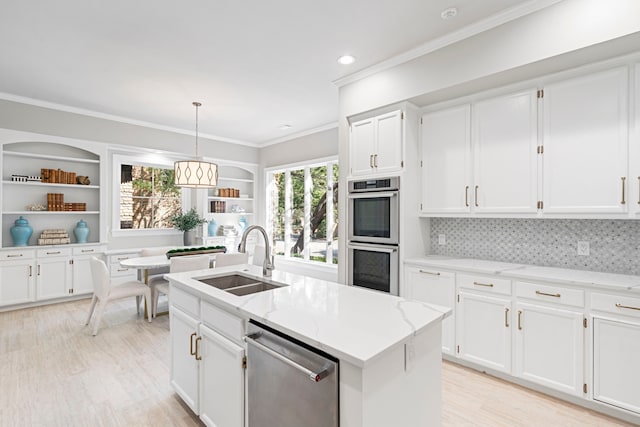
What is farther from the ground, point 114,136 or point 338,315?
point 114,136

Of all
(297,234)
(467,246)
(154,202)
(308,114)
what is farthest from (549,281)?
(154,202)

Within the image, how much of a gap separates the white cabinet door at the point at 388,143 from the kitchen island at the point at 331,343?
5.19ft

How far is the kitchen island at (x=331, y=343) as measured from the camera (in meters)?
1.15

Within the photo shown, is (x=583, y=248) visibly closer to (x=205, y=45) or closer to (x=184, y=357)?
(x=184, y=357)

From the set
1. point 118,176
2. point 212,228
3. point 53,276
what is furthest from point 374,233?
point 53,276

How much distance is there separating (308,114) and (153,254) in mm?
3132

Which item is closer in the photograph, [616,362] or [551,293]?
[616,362]

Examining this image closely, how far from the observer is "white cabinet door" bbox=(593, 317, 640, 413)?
6.57 ft

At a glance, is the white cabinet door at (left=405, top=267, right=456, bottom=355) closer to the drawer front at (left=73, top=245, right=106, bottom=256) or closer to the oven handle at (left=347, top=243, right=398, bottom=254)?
the oven handle at (left=347, top=243, right=398, bottom=254)

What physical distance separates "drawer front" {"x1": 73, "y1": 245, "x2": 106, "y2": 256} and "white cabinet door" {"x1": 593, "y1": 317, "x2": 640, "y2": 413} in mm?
5909

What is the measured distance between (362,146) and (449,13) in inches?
55.2

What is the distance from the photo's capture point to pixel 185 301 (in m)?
2.11

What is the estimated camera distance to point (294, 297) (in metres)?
1.78

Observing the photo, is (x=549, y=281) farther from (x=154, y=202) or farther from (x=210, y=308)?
(x=154, y=202)
